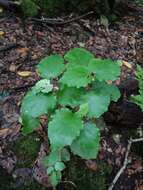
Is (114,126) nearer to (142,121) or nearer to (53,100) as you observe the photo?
(142,121)

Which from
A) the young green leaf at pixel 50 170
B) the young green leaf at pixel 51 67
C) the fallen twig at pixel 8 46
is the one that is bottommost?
the young green leaf at pixel 50 170

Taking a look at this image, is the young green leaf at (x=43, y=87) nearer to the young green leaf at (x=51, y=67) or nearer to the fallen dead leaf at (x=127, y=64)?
the young green leaf at (x=51, y=67)

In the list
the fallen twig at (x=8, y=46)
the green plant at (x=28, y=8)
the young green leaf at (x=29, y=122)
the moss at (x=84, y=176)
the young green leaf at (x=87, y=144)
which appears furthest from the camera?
the green plant at (x=28, y=8)

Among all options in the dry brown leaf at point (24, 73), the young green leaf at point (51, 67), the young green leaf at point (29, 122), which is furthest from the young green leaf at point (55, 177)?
the dry brown leaf at point (24, 73)

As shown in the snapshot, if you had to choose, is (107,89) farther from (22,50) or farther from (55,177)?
(22,50)

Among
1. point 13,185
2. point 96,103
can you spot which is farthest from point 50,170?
point 96,103

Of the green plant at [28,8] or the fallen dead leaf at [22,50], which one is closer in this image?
the fallen dead leaf at [22,50]
